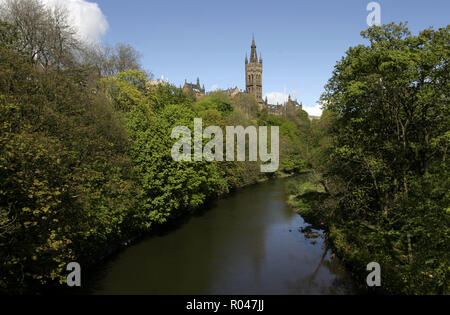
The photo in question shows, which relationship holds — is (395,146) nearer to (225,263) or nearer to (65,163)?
(225,263)

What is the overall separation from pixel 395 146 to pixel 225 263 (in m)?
12.0

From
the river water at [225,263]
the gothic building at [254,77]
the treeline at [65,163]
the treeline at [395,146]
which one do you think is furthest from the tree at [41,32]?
the gothic building at [254,77]

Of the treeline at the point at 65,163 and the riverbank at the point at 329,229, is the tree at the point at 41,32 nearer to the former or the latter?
the treeline at the point at 65,163

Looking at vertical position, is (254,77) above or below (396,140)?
above

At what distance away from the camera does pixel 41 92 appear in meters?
15.4

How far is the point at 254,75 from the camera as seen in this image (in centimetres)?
12606

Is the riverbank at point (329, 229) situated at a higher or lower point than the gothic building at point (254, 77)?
lower

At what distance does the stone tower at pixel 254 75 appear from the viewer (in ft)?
413

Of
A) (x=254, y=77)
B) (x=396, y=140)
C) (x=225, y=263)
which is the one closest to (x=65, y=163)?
(x=225, y=263)

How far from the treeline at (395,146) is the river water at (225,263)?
2433mm

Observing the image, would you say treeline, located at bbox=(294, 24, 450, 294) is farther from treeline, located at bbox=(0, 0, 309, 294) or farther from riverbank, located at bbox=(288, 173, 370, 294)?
treeline, located at bbox=(0, 0, 309, 294)

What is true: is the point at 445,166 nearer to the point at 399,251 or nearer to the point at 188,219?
the point at 399,251

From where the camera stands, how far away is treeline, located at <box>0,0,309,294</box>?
1015 cm

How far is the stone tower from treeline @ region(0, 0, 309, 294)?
9722 centimetres
